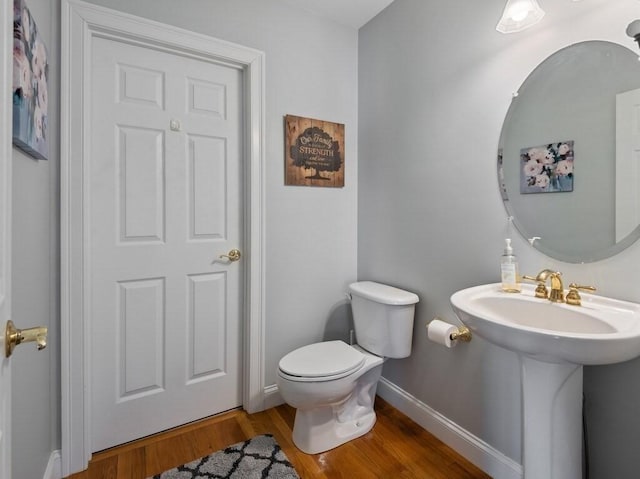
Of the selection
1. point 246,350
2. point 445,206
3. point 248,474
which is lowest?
point 248,474

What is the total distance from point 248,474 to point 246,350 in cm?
62

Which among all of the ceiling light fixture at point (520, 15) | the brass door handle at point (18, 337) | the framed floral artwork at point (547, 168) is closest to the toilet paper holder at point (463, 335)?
the framed floral artwork at point (547, 168)

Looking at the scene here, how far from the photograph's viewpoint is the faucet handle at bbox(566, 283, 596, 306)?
3.54 ft

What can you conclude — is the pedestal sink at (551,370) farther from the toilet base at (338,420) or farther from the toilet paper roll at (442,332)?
the toilet base at (338,420)

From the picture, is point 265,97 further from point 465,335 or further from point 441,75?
point 465,335

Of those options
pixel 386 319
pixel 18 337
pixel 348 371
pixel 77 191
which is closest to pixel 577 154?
pixel 386 319

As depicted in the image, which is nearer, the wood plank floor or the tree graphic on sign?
the wood plank floor

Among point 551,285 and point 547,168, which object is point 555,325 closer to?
point 551,285

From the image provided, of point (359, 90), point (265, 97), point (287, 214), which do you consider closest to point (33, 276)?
point (287, 214)

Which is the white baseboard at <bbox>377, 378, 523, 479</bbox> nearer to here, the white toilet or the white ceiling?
the white toilet

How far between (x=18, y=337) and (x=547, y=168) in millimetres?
1648

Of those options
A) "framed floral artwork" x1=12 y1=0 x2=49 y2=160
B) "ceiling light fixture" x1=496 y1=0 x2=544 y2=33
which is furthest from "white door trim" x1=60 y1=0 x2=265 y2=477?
"ceiling light fixture" x1=496 y1=0 x2=544 y2=33

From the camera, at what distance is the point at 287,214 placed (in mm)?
1985

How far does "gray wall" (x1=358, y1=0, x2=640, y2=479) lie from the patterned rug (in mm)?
810
